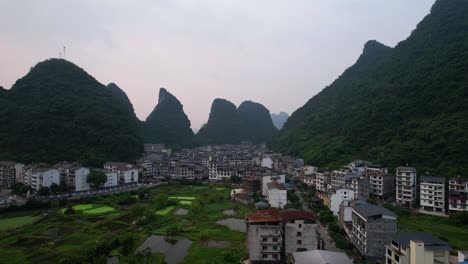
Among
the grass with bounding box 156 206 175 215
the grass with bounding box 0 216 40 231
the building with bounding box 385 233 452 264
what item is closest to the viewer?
the building with bounding box 385 233 452 264

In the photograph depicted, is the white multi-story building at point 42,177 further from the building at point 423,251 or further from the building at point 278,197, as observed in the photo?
the building at point 423,251

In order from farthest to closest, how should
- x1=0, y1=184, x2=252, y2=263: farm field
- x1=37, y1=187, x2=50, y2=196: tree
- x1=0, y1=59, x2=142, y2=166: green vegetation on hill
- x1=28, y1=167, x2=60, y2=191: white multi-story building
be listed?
x1=0, y1=59, x2=142, y2=166: green vegetation on hill, x1=28, y1=167, x2=60, y2=191: white multi-story building, x1=37, y1=187, x2=50, y2=196: tree, x1=0, y1=184, x2=252, y2=263: farm field

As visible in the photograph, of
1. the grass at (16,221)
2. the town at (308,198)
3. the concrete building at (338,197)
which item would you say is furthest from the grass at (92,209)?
the concrete building at (338,197)

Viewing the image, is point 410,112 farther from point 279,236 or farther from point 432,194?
point 279,236

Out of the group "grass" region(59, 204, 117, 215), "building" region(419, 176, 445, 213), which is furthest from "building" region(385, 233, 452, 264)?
"grass" region(59, 204, 117, 215)

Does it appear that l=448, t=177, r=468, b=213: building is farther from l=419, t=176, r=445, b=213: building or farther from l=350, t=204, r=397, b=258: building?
l=350, t=204, r=397, b=258: building

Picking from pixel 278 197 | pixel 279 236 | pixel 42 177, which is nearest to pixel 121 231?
pixel 279 236
